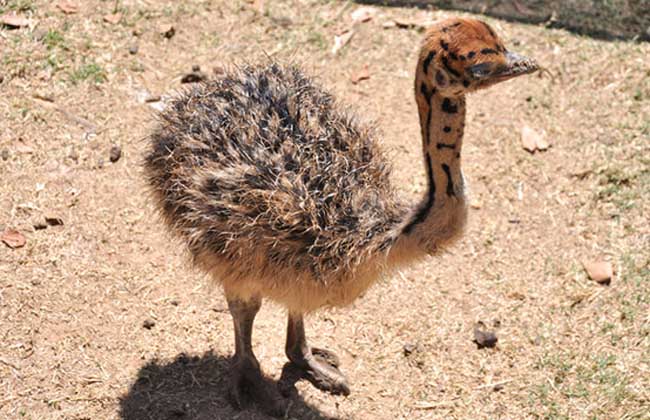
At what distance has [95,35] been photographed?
22.7 ft

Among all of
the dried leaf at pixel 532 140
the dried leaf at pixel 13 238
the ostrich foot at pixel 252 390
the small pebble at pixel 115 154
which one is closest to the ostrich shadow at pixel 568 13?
the dried leaf at pixel 532 140

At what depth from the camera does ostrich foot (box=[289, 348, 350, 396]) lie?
16.5 ft

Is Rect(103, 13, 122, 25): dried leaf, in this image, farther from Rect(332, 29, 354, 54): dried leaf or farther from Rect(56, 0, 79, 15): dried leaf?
Rect(332, 29, 354, 54): dried leaf

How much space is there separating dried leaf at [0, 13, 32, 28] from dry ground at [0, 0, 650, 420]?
0.10 meters

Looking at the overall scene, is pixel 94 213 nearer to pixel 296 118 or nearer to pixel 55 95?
pixel 55 95

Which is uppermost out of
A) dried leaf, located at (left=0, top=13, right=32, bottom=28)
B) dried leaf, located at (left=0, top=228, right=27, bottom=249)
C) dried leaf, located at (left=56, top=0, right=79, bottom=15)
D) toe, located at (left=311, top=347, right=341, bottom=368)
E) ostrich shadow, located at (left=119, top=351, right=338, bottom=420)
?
dried leaf, located at (left=56, top=0, right=79, bottom=15)

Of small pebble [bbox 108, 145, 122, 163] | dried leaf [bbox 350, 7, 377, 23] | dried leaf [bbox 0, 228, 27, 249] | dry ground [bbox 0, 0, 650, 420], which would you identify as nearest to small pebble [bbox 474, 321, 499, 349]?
dry ground [bbox 0, 0, 650, 420]

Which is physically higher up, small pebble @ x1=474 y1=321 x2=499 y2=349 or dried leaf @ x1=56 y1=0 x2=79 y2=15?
dried leaf @ x1=56 y1=0 x2=79 y2=15

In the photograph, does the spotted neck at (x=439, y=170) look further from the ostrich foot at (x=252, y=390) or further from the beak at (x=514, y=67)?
the ostrich foot at (x=252, y=390)

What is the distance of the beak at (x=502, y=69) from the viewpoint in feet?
12.2

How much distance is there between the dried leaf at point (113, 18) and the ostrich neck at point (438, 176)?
381 centimetres

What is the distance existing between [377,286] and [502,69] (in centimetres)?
224

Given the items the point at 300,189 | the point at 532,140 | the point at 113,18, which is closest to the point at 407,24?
the point at 532,140

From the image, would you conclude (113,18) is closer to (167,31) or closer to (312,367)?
(167,31)
